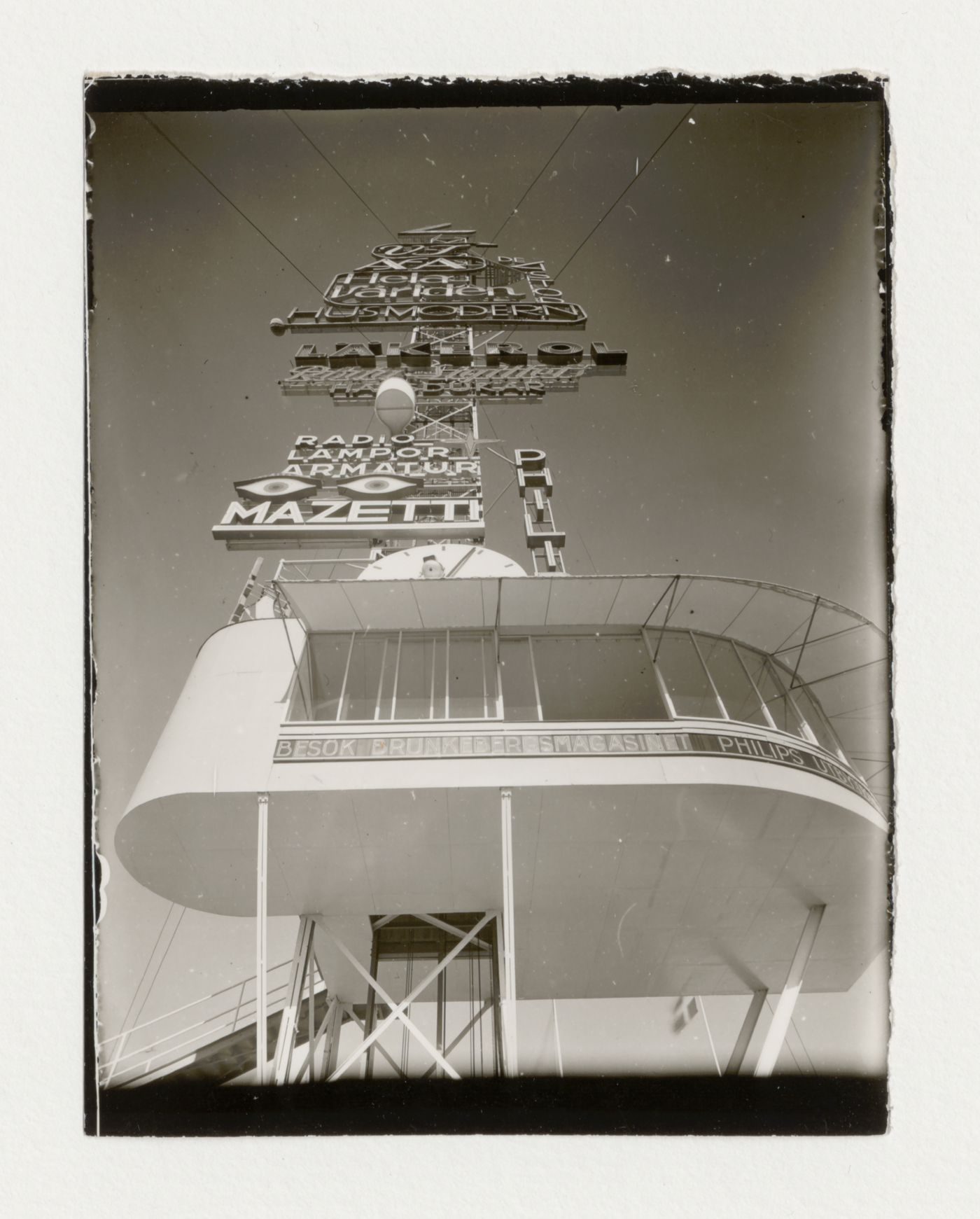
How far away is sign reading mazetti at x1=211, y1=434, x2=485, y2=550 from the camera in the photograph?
8.53m

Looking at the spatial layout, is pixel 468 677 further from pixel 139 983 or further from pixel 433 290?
pixel 139 983

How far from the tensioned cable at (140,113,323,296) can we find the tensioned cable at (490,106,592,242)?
1.67m

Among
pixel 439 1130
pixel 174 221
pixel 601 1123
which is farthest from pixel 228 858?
pixel 174 221

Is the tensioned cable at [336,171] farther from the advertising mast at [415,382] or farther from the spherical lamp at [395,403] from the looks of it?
the spherical lamp at [395,403]

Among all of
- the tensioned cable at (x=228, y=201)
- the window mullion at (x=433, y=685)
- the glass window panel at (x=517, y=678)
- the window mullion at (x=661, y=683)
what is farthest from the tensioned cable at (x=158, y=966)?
the tensioned cable at (x=228, y=201)

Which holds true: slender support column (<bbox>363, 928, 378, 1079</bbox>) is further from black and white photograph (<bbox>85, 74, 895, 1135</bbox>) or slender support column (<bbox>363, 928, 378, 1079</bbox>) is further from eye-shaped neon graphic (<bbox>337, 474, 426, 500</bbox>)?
eye-shaped neon graphic (<bbox>337, 474, 426, 500</bbox>)

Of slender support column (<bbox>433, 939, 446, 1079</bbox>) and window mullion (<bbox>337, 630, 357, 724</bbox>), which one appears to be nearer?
window mullion (<bbox>337, 630, 357, 724</bbox>)

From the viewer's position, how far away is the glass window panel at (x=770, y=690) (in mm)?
11391

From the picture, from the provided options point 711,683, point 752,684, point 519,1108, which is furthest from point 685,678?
point 519,1108

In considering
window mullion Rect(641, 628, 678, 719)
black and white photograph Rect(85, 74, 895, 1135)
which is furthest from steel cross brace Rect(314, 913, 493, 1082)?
window mullion Rect(641, 628, 678, 719)

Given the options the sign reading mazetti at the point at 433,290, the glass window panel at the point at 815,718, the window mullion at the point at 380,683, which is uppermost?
the sign reading mazetti at the point at 433,290

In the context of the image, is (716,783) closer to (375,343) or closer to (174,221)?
(375,343)

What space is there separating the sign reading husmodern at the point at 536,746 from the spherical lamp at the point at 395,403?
10.1ft

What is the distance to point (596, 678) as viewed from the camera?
11.6 metres
